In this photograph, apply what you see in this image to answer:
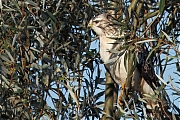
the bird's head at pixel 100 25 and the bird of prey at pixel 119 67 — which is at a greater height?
the bird's head at pixel 100 25

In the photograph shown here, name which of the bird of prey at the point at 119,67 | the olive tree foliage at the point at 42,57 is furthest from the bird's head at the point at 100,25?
the olive tree foliage at the point at 42,57

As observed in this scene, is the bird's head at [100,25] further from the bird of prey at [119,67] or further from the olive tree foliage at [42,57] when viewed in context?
the olive tree foliage at [42,57]

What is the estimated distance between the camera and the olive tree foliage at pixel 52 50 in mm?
2361

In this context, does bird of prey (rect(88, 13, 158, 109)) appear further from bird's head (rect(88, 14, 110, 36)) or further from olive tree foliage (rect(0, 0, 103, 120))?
olive tree foliage (rect(0, 0, 103, 120))

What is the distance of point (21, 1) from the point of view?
7.86 feet

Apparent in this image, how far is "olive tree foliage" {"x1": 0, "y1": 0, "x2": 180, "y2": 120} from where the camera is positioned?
236 cm

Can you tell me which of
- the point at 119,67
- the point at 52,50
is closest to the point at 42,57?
the point at 52,50

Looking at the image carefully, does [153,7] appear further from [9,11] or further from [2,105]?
[2,105]

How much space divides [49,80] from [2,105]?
25 cm

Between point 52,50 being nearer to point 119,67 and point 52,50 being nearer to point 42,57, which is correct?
point 42,57

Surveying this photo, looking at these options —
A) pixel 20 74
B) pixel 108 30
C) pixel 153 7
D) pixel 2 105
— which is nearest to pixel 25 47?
pixel 20 74

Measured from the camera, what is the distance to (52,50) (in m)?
2.42

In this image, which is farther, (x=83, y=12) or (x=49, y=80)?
(x=83, y=12)

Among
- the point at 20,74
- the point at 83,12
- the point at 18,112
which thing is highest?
the point at 83,12
